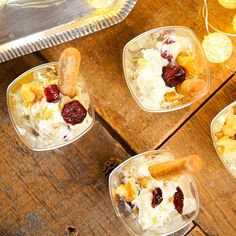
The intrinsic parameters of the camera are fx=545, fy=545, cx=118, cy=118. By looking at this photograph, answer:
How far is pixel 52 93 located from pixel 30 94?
0.06m

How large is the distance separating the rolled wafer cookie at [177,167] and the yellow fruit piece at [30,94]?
0.35 m

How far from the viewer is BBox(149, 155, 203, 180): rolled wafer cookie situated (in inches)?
49.9

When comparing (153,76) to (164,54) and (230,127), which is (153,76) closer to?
(164,54)

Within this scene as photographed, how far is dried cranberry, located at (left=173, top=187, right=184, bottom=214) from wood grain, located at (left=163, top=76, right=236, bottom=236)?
0.33 feet

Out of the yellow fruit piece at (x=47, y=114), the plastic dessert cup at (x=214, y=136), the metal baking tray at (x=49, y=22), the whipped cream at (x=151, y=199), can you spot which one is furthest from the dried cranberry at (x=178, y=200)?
the metal baking tray at (x=49, y=22)

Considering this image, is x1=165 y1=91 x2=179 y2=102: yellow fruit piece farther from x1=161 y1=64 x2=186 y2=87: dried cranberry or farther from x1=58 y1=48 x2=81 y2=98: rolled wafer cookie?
x1=58 y1=48 x2=81 y2=98: rolled wafer cookie

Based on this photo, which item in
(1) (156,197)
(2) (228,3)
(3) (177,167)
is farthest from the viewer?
(2) (228,3)

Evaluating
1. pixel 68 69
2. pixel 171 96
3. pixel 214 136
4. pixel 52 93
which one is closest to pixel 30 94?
pixel 52 93

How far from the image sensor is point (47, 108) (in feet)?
4.56

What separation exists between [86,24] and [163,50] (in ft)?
0.73

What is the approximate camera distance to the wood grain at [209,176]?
1.50m

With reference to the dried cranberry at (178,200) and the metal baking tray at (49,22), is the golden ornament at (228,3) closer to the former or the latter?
the metal baking tray at (49,22)

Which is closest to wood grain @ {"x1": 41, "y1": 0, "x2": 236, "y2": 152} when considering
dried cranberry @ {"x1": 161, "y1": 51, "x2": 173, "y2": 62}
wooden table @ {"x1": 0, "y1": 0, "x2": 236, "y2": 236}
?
wooden table @ {"x1": 0, "y1": 0, "x2": 236, "y2": 236}

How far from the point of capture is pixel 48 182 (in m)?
1.48
